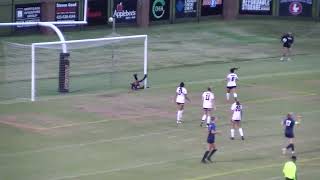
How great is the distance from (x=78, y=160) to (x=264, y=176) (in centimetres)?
654

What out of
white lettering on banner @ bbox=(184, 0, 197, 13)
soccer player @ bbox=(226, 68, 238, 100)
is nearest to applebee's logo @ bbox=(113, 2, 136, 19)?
white lettering on banner @ bbox=(184, 0, 197, 13)

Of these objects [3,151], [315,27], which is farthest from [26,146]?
[315,27]

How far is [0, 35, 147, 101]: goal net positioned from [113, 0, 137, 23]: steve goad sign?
26.3 feet

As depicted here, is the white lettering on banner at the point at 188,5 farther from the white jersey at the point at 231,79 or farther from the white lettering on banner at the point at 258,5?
the white jersey at the point at 231,79

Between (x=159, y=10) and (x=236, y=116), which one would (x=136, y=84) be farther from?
(x=159, y=10)

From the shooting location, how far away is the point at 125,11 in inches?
2594

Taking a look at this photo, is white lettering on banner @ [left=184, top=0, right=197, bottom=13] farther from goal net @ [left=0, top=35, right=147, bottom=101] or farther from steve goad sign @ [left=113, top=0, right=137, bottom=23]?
goal net @ [left=0, top=35, right=147, bottom=101]

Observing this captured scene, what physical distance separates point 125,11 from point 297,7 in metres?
13.7

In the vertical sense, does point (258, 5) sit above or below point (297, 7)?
above

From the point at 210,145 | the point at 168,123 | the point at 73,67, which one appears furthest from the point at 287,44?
the point at 210,145

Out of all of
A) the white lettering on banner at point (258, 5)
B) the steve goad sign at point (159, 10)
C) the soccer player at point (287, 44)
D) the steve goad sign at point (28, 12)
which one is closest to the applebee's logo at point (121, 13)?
the steve goad sign at point (159, 10)

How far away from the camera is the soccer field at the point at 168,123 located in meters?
32.4

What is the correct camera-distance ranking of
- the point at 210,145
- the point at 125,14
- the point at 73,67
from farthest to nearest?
the point at 125,14
the point at 73,67
the point at 210,145

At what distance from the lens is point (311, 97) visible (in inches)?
1828
